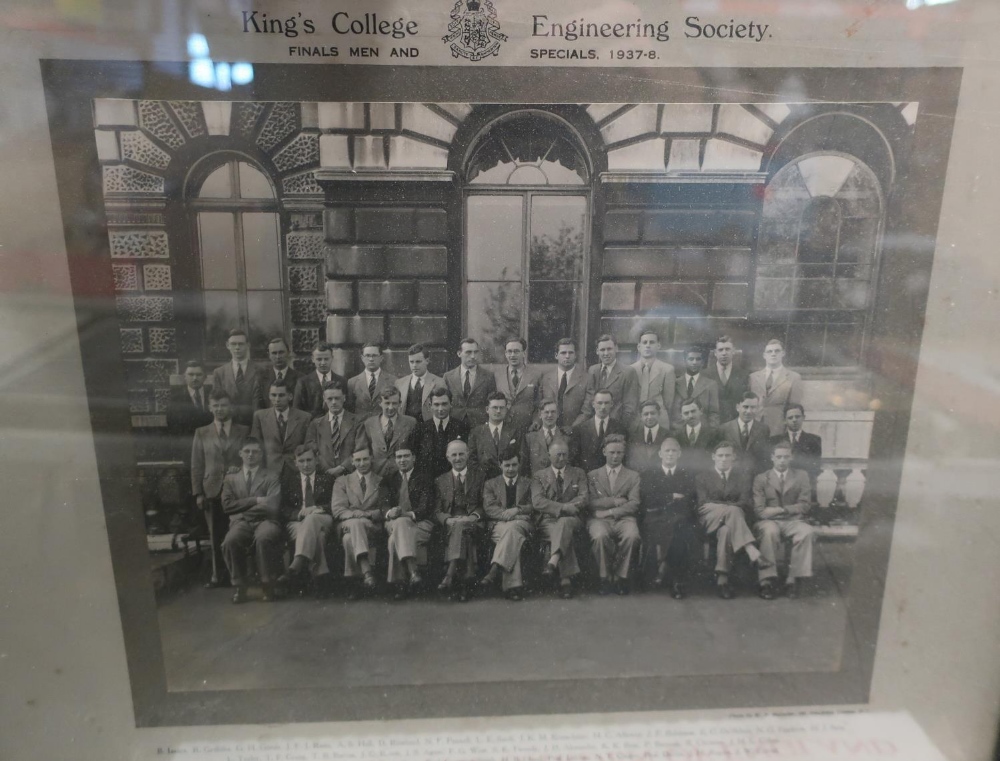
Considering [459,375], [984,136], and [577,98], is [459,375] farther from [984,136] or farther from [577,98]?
[984,136]

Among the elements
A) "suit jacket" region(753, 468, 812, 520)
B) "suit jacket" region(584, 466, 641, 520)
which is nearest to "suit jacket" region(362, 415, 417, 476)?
"suit jacket" region(584, 466, 641, 520)

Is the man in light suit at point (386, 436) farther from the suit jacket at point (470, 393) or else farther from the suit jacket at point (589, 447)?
the suit jacket at point (589, 447)

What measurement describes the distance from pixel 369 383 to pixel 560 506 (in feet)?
1.52

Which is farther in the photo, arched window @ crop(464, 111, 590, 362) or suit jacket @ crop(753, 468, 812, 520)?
suit jacket @ crop(753, 468, 812, 520)

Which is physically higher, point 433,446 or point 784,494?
point 433,446

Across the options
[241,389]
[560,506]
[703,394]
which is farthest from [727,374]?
[241,389]

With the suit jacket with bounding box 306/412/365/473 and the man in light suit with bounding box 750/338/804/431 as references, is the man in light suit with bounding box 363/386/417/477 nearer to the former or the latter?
the suit jacket with bounding box 306/412/365/473

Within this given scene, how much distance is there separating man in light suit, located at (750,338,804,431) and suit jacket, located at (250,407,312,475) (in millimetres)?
911

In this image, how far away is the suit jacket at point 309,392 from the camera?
116 cm

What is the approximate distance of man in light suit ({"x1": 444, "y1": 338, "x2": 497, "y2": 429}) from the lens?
116cm

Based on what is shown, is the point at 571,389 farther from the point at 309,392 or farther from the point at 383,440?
the point at 309,392

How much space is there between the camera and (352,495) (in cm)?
120

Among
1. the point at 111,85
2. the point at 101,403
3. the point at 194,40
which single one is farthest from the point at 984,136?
the point at 101,403

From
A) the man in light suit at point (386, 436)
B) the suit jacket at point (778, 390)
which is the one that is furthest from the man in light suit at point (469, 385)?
the suit jacket at point (778, 390)
